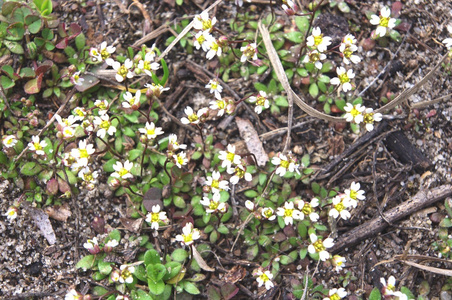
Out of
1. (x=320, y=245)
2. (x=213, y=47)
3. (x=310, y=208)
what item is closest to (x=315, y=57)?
(x=213, y=47)

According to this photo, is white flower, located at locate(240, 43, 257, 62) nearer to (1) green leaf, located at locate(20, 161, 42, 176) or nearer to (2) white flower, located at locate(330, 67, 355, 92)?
(2) white flower, located at locate(330, 67, 355, 92)

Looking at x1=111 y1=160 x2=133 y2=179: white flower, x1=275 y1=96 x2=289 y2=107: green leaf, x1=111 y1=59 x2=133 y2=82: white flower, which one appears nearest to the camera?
x1=111 y1=160 x2=133 y2=179: white flower

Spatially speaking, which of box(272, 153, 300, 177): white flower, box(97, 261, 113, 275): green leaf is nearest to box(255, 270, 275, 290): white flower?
box(272, 153, 300, 177): white flower

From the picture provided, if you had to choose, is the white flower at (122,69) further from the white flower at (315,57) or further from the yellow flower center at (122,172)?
the white flower at (315,57)

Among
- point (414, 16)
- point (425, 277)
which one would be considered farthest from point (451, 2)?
point (425, 277)

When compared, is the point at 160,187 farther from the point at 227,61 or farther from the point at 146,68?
the point at 227,61

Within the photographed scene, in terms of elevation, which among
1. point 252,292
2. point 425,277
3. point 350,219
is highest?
point 350,219

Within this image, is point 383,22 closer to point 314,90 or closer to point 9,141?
point 314,90
